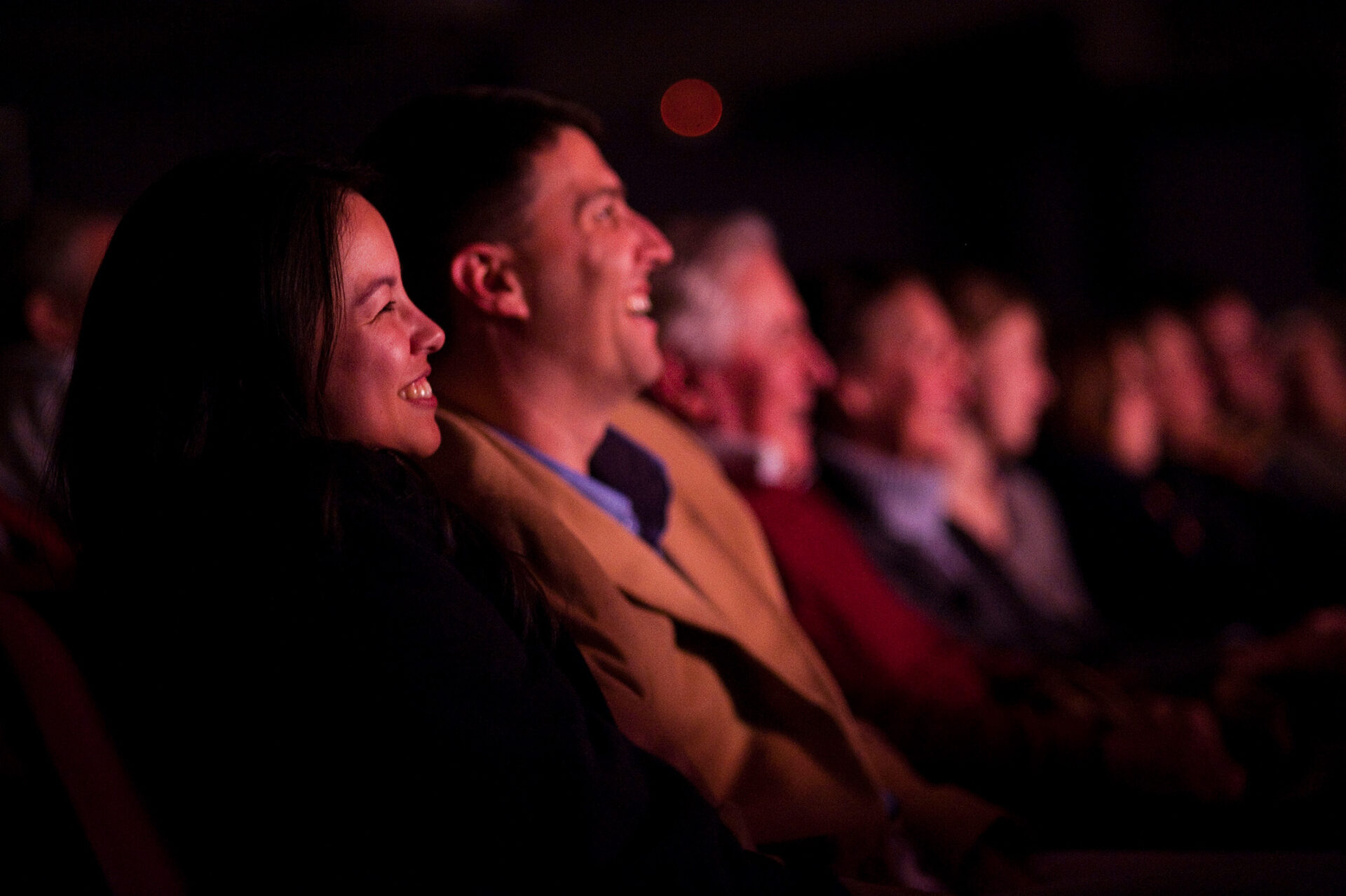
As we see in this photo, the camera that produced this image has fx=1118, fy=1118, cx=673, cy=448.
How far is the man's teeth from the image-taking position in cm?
95

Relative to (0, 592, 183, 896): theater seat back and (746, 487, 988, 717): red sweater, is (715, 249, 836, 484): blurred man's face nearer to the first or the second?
(746, 487, 988, 717): red sweater

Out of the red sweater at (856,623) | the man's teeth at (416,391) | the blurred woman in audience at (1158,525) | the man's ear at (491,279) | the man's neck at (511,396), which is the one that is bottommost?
the blurred woman in audience at (1158,525)

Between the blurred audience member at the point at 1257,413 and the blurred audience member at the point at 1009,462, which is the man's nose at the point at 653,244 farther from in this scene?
the blurred audience member at the point at 1257,413

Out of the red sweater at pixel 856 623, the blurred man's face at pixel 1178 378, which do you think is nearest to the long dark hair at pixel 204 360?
the red sweater at pixel 856 623

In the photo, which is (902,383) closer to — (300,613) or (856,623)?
(856,623)

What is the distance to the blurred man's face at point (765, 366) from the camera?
198cm

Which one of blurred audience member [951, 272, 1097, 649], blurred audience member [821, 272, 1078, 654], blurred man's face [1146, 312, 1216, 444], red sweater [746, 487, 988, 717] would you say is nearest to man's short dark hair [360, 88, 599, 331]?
red sweater [746, 487, 988, 717]

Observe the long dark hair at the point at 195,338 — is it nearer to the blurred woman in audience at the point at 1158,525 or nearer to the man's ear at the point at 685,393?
the man's ear at the point at 685,393

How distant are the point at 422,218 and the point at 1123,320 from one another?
287 centimetres

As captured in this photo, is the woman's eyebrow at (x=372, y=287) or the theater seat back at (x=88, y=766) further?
the woman's eyebrow at (x=372, y=287)

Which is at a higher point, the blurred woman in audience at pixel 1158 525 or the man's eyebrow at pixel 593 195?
the man's eyebrow at pixel 593 195

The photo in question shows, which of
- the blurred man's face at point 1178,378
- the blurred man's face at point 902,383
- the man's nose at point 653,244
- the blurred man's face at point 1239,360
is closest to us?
the man's nose at point 653,244

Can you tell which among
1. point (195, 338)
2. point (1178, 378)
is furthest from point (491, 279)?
point (1178, 378)

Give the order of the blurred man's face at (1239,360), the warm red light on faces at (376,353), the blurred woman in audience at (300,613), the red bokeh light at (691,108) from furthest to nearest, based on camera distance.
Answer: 1. the red bokeh light at (691,108)
2. the blurred man's face at (1239,360)
3. the warm red light on faces at (376,353)
4. the blurred woman in audience at (300,613)
